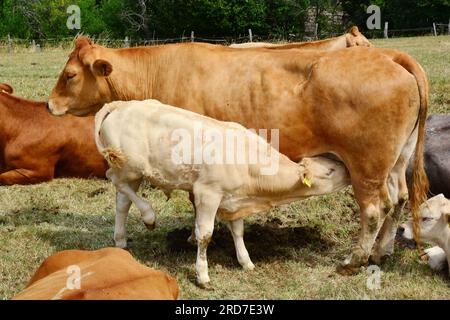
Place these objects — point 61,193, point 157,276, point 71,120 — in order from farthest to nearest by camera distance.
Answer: point 71,120 → point 61,193 → point 157,276

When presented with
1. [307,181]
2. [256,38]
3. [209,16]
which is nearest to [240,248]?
[307,181]

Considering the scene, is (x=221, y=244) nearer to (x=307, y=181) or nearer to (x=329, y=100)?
(x=307, y=181)

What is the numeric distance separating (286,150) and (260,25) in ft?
133

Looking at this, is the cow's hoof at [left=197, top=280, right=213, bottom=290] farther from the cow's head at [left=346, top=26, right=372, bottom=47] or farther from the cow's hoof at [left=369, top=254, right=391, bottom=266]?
the cow's head at [left=346, top=26, right=372, bottom=47]

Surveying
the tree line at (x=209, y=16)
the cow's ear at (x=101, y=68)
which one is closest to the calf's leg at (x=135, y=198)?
the cow's ear at (x=101, y=68)

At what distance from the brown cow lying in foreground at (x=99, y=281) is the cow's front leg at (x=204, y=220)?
1.48 m

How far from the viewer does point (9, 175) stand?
31.6 ft

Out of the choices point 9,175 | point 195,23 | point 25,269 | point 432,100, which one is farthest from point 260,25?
point 25,269

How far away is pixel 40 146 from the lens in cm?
979

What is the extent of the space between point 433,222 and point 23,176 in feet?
18.3

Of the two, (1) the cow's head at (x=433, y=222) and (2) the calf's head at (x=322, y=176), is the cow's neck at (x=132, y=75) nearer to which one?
(2) the calf's head at (x=322, y=176)

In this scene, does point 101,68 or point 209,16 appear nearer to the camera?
point 101,68

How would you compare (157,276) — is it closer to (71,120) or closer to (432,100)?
(71,120)

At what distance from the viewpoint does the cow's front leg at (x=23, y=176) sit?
9625 millimetres
